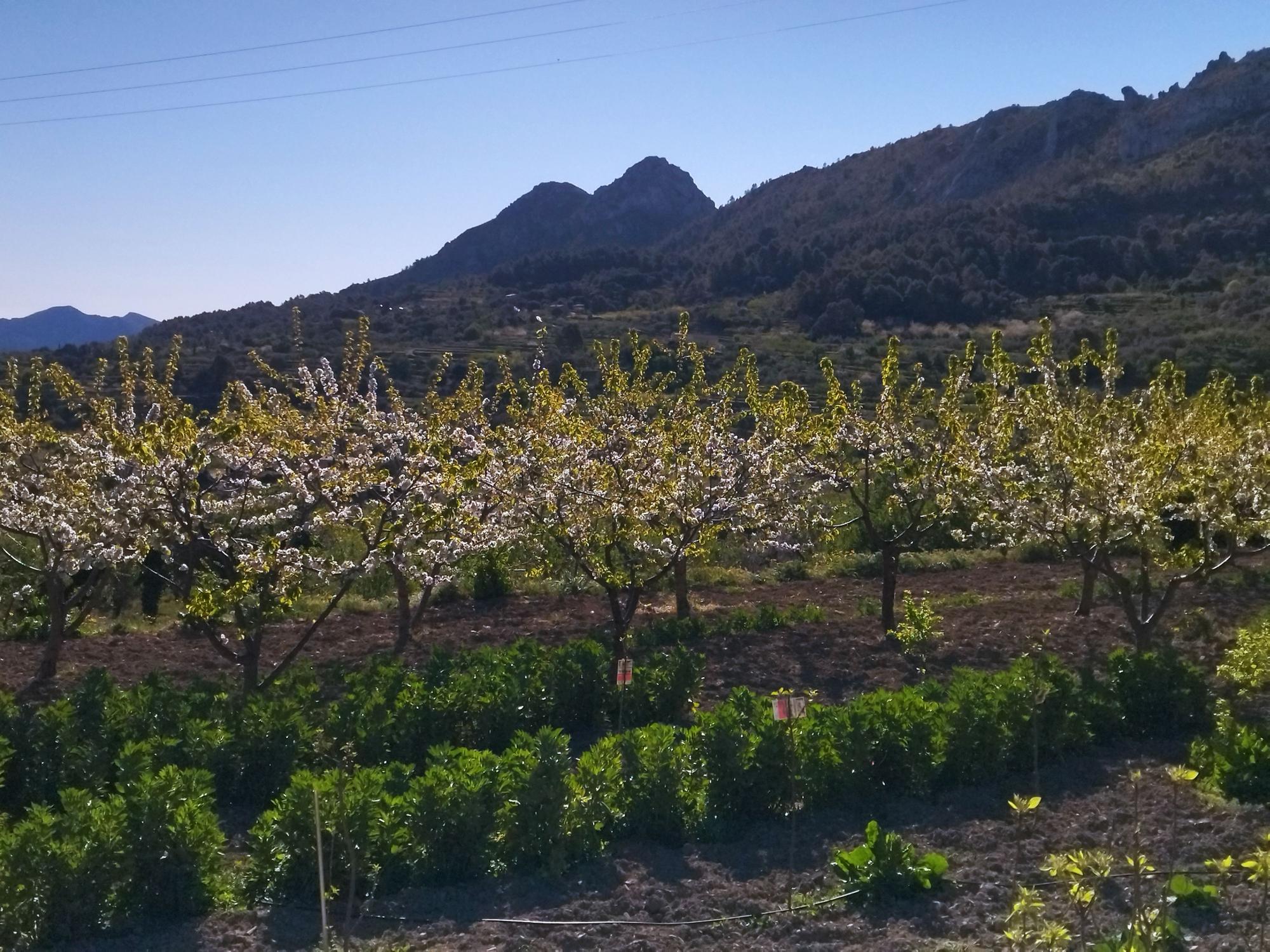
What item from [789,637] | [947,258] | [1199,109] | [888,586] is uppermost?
[1199,109]

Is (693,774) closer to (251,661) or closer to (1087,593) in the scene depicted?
(251,661)

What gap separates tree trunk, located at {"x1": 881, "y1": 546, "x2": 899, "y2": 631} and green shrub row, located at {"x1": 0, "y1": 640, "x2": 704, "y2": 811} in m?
3.27

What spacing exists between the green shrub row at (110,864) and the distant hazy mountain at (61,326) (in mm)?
95233

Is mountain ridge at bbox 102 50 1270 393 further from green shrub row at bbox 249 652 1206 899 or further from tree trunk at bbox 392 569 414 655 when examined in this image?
green shrub row at bbox 249 652 1206 899

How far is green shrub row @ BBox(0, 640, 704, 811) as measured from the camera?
23.6 ft

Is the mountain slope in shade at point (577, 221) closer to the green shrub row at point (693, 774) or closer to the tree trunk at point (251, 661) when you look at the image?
the tree trunk at point (251, 661)

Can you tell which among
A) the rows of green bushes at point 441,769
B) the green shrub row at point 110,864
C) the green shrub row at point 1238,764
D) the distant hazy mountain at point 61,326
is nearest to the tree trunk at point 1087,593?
the rows of green bushes at point 441,769

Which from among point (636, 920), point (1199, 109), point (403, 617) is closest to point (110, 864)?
point (636, 920)

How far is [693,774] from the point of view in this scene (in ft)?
20.7

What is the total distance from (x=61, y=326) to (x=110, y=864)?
113630 millimetres

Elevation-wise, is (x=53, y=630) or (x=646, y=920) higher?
(x=53, y=630)

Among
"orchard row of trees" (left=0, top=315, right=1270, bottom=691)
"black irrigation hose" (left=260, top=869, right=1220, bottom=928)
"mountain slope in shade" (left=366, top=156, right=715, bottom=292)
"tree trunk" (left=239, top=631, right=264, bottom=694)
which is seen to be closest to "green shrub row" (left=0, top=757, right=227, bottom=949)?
"black irrigation hose" (left=260, top=869, right=1220, bottom=928)

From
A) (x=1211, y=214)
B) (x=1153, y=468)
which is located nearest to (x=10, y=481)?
(x=1153, y=468)

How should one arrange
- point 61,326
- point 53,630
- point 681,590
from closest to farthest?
point 53,630 → point 681,590 → point 61,326
